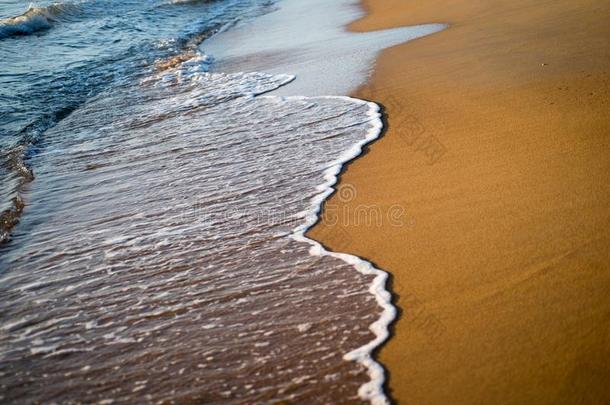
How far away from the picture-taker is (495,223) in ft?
11.5

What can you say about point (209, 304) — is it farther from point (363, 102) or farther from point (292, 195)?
point (363, 102)

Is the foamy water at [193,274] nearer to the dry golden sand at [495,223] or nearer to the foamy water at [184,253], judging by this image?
the foamy water at [184,253]

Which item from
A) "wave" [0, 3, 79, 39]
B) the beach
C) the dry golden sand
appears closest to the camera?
the dry golden sand

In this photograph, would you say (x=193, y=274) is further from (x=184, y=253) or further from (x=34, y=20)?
(x=34, y=20)

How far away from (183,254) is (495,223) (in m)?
2.06

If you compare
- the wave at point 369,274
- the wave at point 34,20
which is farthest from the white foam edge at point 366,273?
the wave at point 34,20

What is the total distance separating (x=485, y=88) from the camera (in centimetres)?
561

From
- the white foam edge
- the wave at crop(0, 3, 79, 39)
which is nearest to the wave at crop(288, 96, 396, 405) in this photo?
the white foam edge

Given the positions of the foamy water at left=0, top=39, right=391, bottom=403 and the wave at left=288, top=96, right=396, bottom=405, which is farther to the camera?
the foamy water at left=0, top=39, right=391, bottom=403

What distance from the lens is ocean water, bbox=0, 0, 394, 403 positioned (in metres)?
2.74

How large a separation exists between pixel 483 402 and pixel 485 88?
13.0ft

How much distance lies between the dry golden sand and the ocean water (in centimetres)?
25

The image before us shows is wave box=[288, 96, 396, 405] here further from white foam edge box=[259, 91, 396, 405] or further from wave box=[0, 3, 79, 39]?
wave box=[0, 3, 79, 39]

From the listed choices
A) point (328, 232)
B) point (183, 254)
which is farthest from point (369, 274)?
point (183, 254)
